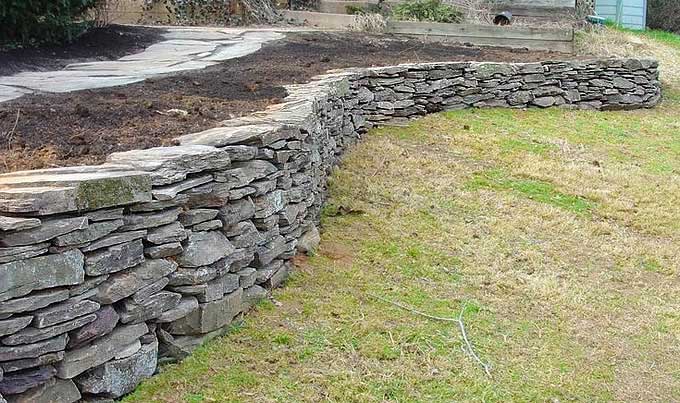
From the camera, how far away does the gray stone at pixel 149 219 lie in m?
2.93

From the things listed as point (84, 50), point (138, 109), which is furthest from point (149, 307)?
point (84, 50)

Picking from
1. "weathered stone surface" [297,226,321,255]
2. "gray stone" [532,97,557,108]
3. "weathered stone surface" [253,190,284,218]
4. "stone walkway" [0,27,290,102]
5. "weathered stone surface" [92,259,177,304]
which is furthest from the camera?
"gray stone" [532,97,557,108]

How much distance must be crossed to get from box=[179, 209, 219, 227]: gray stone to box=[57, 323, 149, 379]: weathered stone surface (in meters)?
0.46

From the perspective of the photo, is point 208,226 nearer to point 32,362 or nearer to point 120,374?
point 120,374

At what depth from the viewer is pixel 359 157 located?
21.4 feet

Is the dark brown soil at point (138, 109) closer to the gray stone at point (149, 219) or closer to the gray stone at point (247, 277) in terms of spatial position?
the gray stone at point (149, 219)

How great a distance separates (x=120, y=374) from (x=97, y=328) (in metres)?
0.26

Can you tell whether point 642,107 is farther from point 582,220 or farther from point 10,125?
point 10,125

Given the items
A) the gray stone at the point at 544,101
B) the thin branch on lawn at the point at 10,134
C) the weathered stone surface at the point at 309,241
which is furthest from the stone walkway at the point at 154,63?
the gray stone at the point at 544,101

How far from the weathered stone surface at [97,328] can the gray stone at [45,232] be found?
0.33 meters

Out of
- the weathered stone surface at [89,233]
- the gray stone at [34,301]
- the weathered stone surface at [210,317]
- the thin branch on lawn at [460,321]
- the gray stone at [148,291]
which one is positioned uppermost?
the weathered stone surface at [89,233]

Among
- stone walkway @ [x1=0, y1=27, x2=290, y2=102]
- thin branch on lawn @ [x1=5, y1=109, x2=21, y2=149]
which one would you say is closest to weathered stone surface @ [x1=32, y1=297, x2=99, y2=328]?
thin branch on lawn @ [x1=5, y1=109, x2=21, y2=149]

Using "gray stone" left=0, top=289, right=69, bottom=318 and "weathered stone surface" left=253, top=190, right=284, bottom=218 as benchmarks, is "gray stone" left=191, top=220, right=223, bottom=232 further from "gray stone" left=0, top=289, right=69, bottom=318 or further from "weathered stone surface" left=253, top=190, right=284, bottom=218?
"gray stone" left=0, top=289, right=69, bottom=318

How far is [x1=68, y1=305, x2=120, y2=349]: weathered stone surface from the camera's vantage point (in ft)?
8.87
